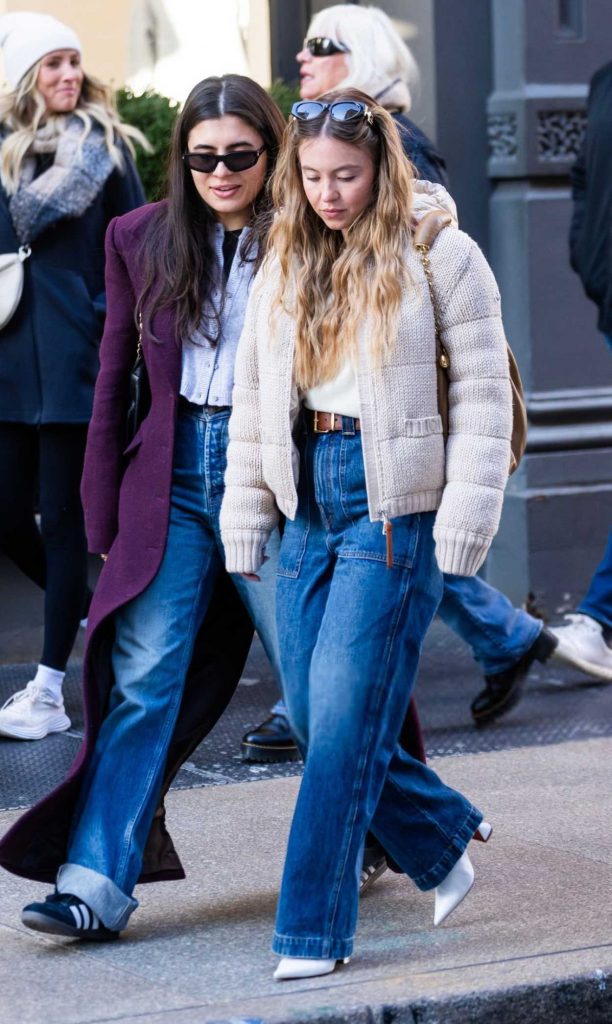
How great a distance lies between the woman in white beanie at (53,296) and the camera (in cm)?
546

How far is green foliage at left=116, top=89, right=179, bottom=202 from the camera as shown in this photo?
6.89 m

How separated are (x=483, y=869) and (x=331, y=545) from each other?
113cm

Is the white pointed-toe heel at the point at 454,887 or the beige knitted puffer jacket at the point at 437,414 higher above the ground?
the beige knitted puffer jacket at the point at 437,414

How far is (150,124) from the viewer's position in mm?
6945

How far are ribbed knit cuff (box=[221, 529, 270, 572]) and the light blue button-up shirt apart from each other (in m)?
0.35

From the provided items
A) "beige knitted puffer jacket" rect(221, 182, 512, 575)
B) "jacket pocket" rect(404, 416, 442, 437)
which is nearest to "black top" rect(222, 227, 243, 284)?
Answer: "beige knitted puffer jacket" rect(221, 182, 512, 575)

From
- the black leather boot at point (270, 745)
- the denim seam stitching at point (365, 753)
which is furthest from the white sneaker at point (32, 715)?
the denim seam stitching at point (365, 753)

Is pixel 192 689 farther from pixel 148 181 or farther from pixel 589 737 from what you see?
pixel 148 181

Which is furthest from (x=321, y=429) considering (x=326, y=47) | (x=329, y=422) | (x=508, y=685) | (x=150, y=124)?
(x=150, y=124)

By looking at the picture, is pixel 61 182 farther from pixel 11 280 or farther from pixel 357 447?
pixel 357 447

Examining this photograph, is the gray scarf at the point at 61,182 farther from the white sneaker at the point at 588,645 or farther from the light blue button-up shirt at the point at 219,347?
the white sneaker at the point at 588,645

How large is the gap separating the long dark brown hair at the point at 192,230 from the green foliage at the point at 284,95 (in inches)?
132

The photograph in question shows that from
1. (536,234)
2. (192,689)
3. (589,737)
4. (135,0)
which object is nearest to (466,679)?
(589,737)

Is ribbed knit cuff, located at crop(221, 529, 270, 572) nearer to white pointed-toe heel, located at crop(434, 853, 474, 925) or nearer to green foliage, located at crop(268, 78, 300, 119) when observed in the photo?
white pointed-toe heel, located at crop(434, 853, 474, 925)
